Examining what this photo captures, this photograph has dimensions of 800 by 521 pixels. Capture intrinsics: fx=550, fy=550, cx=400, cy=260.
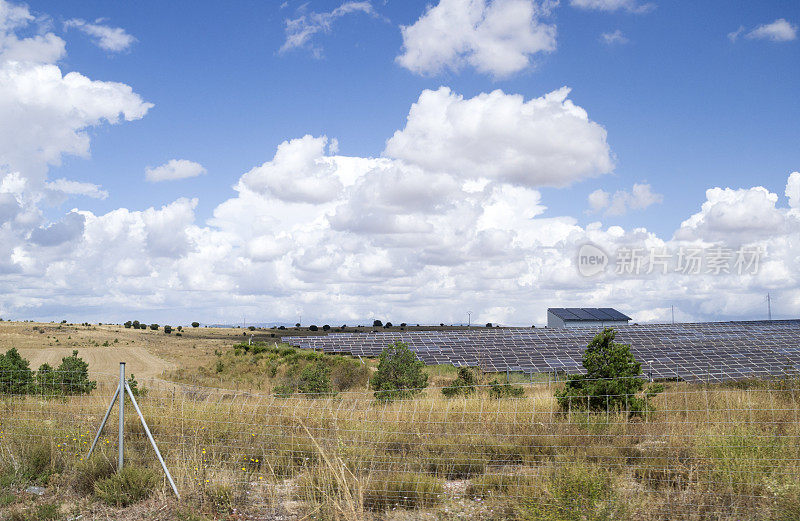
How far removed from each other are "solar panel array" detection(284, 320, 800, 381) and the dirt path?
11.3 m

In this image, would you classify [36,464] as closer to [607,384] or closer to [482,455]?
[482,455]

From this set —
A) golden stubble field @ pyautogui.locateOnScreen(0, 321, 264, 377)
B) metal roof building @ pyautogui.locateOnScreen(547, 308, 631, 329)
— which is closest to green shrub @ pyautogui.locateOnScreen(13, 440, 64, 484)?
golden stubble field @ pyautogui.locateOnScreen(0, 321, 264, 377)

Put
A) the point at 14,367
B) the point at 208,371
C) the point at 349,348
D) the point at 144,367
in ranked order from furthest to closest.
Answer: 1. the point at 144,367
2. the point at 349,348
3. the point at 208,371
4. the point at 14,367

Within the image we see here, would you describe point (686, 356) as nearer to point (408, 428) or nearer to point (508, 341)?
point (508, 341)

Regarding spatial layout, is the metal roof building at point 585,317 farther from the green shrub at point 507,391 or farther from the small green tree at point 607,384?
the small green tree at point 607,384

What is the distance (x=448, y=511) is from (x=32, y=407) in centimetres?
953

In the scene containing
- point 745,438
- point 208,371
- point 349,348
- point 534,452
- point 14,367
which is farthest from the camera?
point 349,348

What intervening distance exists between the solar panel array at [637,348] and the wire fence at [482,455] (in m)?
18.5

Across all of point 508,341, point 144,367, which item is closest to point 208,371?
point 144,367

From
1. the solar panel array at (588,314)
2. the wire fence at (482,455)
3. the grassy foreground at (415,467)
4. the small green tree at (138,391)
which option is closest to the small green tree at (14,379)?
the small green tree at (138,391)

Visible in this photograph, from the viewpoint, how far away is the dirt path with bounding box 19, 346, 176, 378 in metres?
42.2

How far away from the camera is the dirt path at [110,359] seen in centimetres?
4216

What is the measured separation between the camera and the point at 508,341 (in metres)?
39.9

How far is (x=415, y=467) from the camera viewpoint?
8.14 metres
